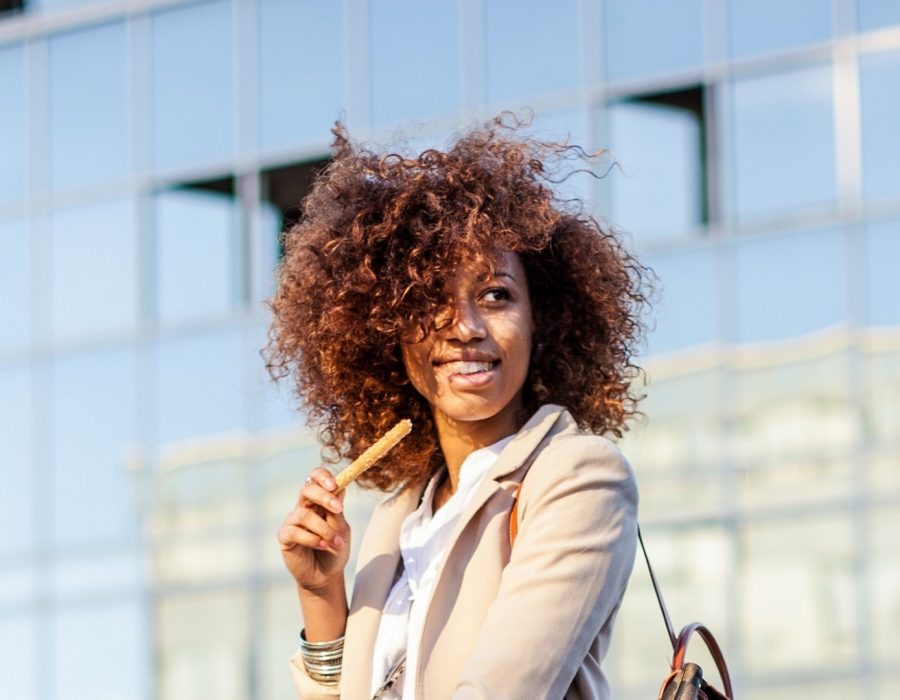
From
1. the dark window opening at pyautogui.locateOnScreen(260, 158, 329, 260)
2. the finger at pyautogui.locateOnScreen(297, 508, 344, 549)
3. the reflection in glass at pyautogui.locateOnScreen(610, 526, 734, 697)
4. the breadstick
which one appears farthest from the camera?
the dark window opening at pyautogui.locateOnScreen(260, 158, 329, 260)

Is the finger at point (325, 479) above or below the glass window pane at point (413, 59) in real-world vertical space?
below

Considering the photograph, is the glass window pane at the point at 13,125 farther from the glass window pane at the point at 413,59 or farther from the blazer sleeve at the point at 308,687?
the blazer sleeve at the point at 308,687

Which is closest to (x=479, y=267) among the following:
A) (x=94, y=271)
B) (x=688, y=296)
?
(x=688, y=296)

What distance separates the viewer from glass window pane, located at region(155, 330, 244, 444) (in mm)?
15906

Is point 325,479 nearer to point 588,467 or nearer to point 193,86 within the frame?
point 588,467

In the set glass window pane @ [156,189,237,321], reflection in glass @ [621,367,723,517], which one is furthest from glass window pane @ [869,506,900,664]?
glass window pane @ [156,189,237,321]

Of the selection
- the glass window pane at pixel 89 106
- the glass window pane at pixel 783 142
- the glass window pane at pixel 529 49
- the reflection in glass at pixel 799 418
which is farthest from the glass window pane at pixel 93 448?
the glass window pane at pixel 783 142

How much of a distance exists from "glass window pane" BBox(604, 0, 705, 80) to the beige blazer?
35.0 ft

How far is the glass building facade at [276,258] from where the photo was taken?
42.7 feet

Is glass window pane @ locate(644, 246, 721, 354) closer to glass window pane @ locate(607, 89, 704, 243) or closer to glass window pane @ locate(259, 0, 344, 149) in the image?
glass window pane @ locate(607, 89, 704, 243)

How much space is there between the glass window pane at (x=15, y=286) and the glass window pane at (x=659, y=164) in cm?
596

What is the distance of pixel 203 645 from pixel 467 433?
12.9m

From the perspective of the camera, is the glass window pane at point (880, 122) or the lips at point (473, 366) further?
the glass window pane at point (880, 122)

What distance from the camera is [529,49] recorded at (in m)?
14.5
